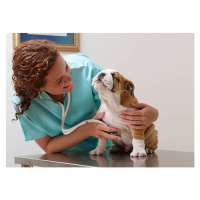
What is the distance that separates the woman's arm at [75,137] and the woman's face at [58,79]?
8.3 inches

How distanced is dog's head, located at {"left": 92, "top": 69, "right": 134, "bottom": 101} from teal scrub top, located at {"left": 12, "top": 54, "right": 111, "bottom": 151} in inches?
10.9

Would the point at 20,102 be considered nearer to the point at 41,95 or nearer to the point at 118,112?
the point at 41,95

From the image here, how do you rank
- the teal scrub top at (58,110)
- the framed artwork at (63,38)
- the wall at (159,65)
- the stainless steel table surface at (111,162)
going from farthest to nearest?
the wall at (159,65)
the framed artwork at (63,38)
the teal scrub top at (58,110)
the stainless steel table surface at (111,162)

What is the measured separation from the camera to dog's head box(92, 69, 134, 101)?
1034mm

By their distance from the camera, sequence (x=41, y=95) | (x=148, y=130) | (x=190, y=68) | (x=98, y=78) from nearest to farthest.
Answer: (x=98, y=78) → (x=148, y=130) → (x=41, y=95) → (x=190, y=68)

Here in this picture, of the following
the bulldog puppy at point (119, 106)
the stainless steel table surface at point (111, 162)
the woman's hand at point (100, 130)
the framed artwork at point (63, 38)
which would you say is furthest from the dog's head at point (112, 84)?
the framed artwork at point (63, 38)

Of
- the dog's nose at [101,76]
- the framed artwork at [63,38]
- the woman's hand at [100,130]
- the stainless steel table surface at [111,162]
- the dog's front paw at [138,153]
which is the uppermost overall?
the framed artwork at [63,38]

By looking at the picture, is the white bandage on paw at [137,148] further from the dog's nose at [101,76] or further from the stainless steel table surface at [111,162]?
the dog's nose at [101,76]

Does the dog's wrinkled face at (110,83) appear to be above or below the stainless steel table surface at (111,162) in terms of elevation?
above

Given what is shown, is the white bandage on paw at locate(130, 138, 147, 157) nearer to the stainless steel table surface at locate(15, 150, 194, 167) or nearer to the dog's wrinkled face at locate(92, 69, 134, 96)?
the stainless steel table surface at locate(15, 150, 194, 167)

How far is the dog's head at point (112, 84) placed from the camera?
103cm

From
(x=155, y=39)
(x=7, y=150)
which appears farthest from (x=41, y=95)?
(x=155, y=39)

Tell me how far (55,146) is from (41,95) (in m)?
0.27

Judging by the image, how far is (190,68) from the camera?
223 cm
